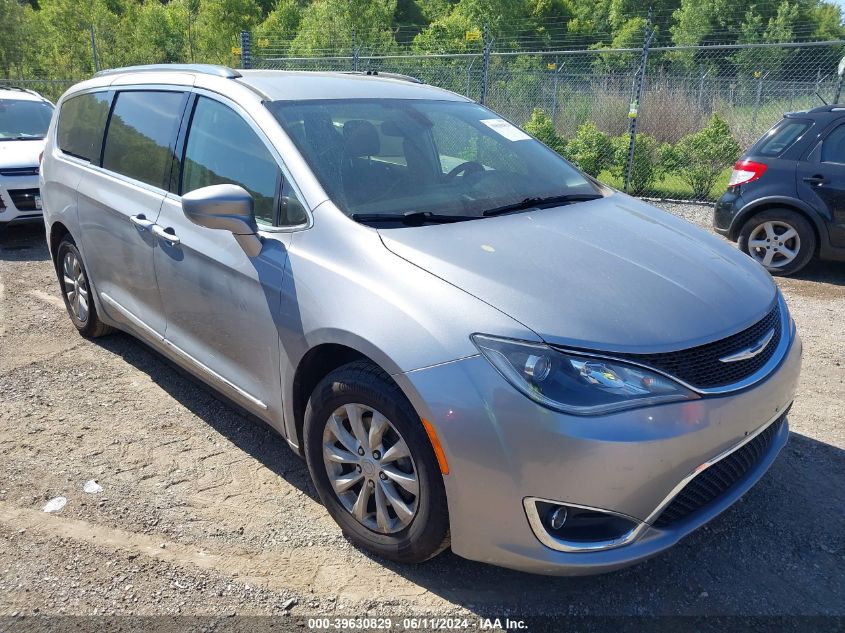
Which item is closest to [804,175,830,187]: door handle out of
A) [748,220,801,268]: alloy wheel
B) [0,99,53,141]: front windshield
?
[748,220,801,268]: alloy wheel

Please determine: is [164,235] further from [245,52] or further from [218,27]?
[218,27]

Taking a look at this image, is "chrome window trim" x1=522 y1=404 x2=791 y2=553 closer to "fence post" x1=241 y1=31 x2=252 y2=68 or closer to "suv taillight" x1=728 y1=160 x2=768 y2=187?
"suv taillight" x1=728 y1=160 x2=768 y2=187

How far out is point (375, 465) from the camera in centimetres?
254

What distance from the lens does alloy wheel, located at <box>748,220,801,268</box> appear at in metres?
6.64

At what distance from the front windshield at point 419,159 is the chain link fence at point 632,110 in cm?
740

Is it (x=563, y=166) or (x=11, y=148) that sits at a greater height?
(x=563, y=166)

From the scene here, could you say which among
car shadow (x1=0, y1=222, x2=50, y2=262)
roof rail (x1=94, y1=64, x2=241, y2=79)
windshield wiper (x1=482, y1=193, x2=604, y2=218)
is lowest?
car shadow (x1=0, y1=222, x2=50, y2=262)

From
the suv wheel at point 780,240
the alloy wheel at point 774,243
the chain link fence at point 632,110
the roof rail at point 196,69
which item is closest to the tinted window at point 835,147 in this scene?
the suv wheel at point 780,240

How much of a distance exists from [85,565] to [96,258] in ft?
7.15

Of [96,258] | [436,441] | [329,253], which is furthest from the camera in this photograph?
[96,258]

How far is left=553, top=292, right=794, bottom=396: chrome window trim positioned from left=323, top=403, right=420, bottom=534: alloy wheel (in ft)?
2.36

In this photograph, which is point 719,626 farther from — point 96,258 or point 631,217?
point 96,258

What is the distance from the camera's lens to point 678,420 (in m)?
2.15

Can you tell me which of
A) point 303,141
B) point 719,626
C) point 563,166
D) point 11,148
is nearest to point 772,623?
point 719,626
